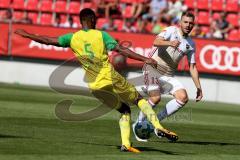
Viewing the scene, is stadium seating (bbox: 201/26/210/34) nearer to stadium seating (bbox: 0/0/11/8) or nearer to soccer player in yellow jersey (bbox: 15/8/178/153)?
stadium seating (bbox: 0/0/11/8)

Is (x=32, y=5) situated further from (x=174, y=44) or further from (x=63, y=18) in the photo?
(x=174, y=44)

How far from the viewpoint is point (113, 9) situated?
29688mm

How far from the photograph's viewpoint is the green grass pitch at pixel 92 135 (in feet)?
35.9

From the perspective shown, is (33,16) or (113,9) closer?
(113,9)

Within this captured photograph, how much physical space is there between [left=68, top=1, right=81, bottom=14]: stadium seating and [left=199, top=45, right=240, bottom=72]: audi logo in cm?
623

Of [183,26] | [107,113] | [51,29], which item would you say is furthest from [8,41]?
[183,26]

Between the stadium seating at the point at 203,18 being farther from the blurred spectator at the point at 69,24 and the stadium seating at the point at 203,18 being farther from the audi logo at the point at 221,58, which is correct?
the blurred spectator at the point at 69,24

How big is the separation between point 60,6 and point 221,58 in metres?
7.64

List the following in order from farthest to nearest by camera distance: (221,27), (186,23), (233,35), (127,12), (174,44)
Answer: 1. (127,12)
2. (233,35)
3. (221,27)
4. (186,23)
5. (174,44)

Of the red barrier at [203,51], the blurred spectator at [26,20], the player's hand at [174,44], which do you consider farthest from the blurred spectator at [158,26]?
the player's hand at [174,44]

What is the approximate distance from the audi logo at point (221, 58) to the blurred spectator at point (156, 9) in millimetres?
3076

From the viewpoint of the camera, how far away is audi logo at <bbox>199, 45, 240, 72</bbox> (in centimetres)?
2647

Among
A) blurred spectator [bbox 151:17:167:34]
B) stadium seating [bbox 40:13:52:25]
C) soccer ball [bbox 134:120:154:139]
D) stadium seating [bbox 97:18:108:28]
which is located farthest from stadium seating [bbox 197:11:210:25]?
soccer ball [bbox 134:120:154:139]

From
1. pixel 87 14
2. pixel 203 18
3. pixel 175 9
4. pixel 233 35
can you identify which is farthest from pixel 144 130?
pixel 203 18
